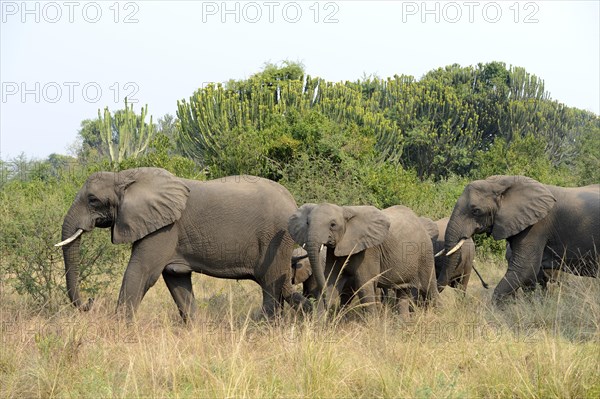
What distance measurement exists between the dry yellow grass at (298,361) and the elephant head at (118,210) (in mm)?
824

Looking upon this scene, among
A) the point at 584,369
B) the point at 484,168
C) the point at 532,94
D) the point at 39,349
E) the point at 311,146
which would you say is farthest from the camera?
the point at 532,94

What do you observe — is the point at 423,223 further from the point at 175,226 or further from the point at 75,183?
the point at 75,183

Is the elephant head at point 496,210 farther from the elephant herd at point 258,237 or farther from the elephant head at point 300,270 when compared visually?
the elephant head at point 300,270

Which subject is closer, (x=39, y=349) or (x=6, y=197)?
(x=39, y=349)

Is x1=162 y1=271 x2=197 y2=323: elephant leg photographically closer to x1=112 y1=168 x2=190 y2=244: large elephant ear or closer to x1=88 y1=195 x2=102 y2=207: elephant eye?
x1=112 y1=168 x2=190 y2=244: large elephant ear

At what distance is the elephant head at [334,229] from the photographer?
8.57 m

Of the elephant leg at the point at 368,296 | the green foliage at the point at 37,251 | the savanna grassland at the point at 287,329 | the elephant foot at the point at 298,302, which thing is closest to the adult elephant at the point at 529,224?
the savanna grassland at the point at 287,329

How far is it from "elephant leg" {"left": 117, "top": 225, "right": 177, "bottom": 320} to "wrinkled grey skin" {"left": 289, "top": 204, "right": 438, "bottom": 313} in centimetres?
135

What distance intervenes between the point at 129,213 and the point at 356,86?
31.0 m

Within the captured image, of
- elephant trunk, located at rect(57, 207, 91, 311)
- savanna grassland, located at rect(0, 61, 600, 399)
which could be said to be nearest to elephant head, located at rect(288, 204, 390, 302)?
savanna grassland, located at rect(0, 61, 600, 399)

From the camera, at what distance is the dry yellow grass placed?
6008mm

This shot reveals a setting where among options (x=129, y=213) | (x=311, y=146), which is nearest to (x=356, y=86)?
(x=311, y=146)

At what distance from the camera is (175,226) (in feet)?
30.2

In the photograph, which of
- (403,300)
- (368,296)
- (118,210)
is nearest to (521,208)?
(403,300)
